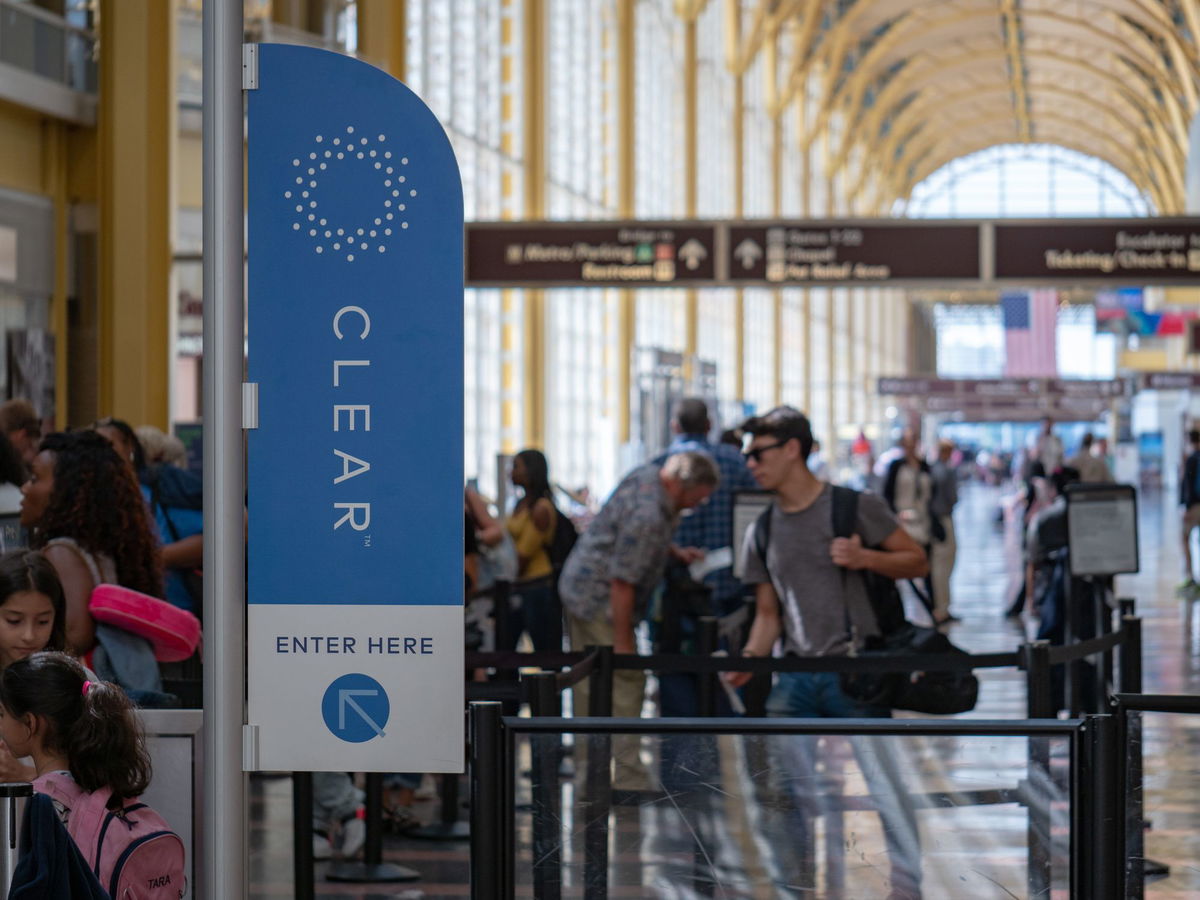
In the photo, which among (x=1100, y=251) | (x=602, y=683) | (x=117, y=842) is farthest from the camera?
(x=1100, y=251)

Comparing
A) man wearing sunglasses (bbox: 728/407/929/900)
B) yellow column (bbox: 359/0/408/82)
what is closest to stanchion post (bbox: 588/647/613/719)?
man wearing sunglasses (bbox: 728/407/929/900)

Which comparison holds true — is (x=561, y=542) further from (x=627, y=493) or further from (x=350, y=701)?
(x=350, y=701)

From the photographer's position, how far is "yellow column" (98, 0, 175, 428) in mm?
11156

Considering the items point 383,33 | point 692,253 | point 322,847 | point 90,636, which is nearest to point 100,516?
point 90,636

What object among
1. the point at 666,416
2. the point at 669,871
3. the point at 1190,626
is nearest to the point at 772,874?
the point at 669,871

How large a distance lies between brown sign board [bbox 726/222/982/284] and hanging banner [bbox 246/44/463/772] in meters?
12.7

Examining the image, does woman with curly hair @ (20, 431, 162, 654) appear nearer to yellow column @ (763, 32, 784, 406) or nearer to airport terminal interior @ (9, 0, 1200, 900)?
airport terminal interior @ (9, 0, 1200, 900)

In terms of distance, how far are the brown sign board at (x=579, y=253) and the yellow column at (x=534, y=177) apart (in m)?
3.97

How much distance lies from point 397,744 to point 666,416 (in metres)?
15.6

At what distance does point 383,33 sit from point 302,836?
9721 millimetres

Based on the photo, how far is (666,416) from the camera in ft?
62.5

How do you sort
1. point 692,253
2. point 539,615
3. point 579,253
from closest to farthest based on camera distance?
point 539,615 < point 579,253 < point 692,253

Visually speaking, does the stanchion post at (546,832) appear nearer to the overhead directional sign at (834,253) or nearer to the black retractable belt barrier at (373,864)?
the black retractable belt barrier at (373,864)

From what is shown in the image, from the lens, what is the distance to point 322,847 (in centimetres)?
655
